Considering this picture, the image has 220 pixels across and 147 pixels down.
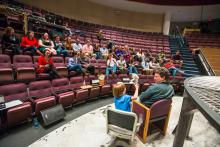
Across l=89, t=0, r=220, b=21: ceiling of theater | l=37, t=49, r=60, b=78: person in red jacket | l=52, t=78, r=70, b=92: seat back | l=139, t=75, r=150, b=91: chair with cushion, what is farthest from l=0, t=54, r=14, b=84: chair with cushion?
l=89, t=0, r=220, b=21: ceiling of theater

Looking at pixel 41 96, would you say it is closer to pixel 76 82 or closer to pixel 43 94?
pixel 43 94

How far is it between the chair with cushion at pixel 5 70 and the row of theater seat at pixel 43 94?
223mm

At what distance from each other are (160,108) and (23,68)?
213 centimetres

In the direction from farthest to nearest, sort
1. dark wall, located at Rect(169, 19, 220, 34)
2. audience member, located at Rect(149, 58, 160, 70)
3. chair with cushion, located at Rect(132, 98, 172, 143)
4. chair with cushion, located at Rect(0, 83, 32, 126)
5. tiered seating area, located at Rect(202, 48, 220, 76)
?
dark wall, located at Rect(169, 19, 220, 34), tiered seating area, located at Rect(202, 48, 220, 76), audience member, located at Rect(149, 58, 160, 70), chair with cushion, located at Rect(0, 83, 32, 126), chair with cushion, located at Rect(132, 98, 172, 143)

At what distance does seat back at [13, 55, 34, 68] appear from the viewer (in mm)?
2573

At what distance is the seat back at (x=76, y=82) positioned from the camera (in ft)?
9.64

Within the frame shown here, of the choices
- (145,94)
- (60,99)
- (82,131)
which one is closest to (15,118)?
(60,99)

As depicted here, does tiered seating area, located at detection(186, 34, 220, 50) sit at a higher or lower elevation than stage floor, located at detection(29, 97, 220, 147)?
higher

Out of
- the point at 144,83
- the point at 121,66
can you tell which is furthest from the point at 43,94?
the point at 144,83

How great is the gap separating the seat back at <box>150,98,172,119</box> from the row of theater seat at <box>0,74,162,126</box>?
1398 mm

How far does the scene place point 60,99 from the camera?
2330 millimetres

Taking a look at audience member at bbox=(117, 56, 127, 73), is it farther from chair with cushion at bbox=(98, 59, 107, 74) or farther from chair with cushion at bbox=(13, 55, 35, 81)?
chair with cushion at bbox=(13, 55, 35, 81)

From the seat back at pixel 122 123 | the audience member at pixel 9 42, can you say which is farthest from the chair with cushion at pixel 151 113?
→ the audience member at pixel 9 42

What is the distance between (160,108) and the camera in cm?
175
